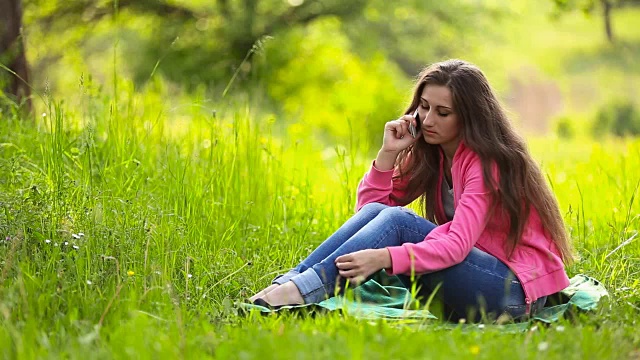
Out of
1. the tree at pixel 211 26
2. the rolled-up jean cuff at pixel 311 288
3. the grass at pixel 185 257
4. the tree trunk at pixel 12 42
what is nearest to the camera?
the grass at pixel 185 257

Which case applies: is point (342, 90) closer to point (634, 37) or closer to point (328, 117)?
point (328, 117)

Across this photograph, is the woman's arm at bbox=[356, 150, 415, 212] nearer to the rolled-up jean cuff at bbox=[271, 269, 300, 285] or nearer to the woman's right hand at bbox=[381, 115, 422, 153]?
the woman's right hand at bbox=[381, 115, 422, 153]

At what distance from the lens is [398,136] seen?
11.6ft

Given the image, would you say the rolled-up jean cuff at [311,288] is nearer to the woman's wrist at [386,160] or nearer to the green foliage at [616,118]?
the woman's wrist at [386,160]

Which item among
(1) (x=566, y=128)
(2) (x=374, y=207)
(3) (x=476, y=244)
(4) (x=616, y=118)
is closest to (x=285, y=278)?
(2) (x=374, y=207)

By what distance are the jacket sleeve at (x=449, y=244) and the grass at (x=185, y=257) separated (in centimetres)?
25

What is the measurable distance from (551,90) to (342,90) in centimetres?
1178

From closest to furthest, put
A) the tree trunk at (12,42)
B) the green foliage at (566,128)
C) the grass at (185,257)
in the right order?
1. the grass at (185,257)
2. the tree trunk at (12,42)
3. the green foliage at (566,128)

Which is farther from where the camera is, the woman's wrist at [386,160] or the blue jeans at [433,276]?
the woman's wrist at [386,160]

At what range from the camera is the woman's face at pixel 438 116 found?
130 inches

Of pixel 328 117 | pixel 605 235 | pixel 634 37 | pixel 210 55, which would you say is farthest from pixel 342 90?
pixel 634 37

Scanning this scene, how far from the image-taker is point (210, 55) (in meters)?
Answer: 11.9

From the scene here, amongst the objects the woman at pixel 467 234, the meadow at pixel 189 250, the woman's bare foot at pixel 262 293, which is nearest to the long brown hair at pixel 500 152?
the woman at pixel 467 234

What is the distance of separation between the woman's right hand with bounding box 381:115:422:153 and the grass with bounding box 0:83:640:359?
2.53ft
